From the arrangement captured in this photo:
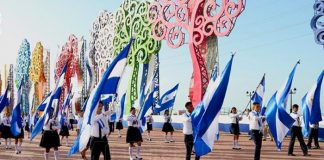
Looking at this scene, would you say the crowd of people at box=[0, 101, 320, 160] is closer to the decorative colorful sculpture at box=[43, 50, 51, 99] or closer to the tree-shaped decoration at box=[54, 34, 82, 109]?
the tree-shaped decoration at box=[54, 34, 82, 109]

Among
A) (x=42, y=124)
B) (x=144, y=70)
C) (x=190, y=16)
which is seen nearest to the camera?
(x=42, y=124)

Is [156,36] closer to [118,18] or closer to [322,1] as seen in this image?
[118,18]

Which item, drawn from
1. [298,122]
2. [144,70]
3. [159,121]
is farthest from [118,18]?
[298,122]

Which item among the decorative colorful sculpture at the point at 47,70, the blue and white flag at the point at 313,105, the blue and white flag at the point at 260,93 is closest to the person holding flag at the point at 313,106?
the blue and white flag at the point at 313,105

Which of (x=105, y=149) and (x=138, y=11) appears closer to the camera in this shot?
(x=105, y=149)

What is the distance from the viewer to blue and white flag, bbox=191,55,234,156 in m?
10.8

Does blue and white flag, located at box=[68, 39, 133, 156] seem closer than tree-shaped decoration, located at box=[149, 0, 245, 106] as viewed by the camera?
Yes

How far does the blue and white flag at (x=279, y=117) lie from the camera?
13.9 m

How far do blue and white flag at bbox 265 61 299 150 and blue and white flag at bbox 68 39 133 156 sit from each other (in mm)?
5305

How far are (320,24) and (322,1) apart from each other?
1.15 metres

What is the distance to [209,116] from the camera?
35.8 ft

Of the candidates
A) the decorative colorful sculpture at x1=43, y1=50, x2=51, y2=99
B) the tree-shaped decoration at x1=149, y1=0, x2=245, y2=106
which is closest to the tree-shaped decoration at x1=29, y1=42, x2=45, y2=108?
the decorative colorful sculpture at x1=43, y1=50, x2=51, y2=99

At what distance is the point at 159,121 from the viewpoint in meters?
40.7

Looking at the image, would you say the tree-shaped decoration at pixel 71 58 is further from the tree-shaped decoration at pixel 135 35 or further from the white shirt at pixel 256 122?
the white shirt at pixel 256 122
